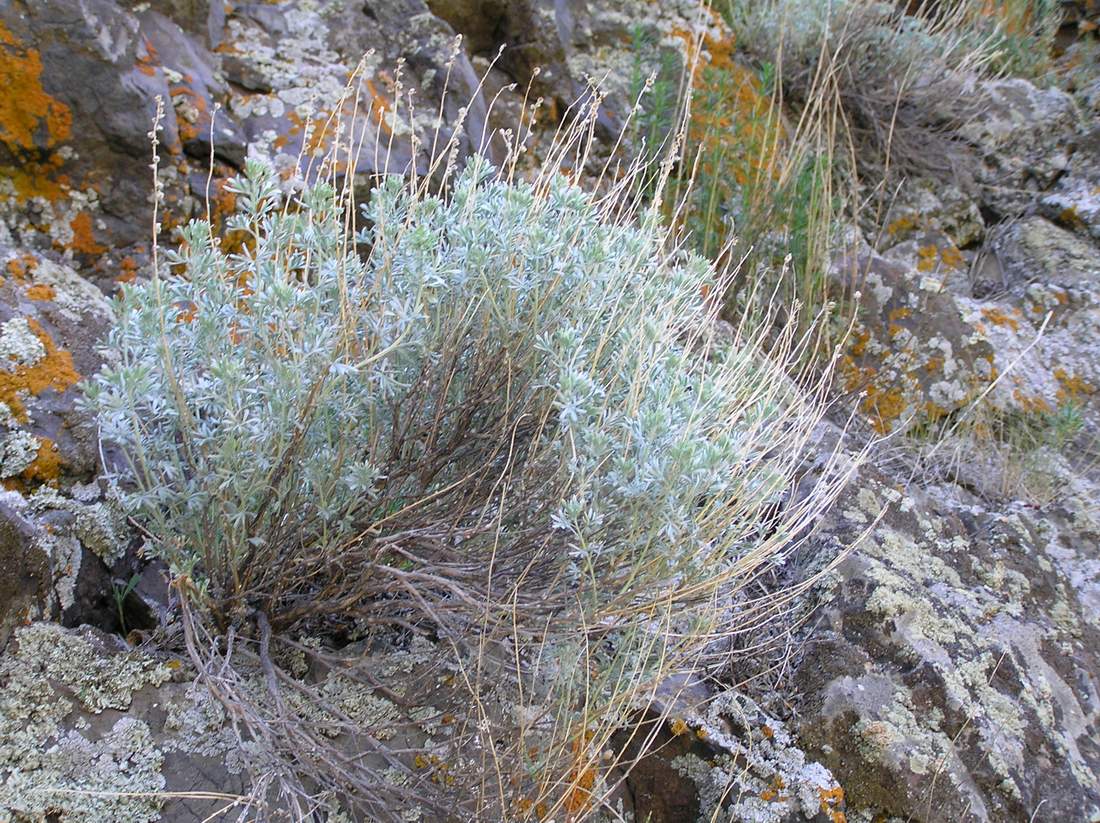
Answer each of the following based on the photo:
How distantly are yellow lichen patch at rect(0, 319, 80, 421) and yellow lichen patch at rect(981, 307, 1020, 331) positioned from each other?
360 centimetres

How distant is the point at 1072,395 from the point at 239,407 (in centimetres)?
363

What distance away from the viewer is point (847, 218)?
4316 millimetres

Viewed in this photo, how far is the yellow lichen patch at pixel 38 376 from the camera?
6.86 feet

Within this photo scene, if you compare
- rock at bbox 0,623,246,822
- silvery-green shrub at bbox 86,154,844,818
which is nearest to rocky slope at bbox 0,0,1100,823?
rock at bbox 0,623,246,822

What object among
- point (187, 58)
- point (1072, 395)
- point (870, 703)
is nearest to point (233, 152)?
point (187, 58)

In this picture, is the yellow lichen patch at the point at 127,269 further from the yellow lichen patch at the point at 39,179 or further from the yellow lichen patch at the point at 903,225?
the yellow lichen patch at the point at 903,225

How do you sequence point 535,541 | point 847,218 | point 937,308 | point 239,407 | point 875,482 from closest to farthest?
point 239,407, point 535,541, point 875,482, point 937,308, point 847,218

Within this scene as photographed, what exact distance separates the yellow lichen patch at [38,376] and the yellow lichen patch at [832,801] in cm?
205

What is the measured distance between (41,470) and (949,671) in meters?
2.28

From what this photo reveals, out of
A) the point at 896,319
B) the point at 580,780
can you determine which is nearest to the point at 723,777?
the point at 580,780

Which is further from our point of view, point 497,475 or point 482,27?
point 482,27

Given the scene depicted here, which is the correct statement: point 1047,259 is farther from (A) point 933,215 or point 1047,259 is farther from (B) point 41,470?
(B) point 41,470

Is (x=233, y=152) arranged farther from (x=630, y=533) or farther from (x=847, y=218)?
(x=847, y=218)

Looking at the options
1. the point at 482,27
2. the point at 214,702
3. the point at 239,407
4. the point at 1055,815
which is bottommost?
the point at 214,702
